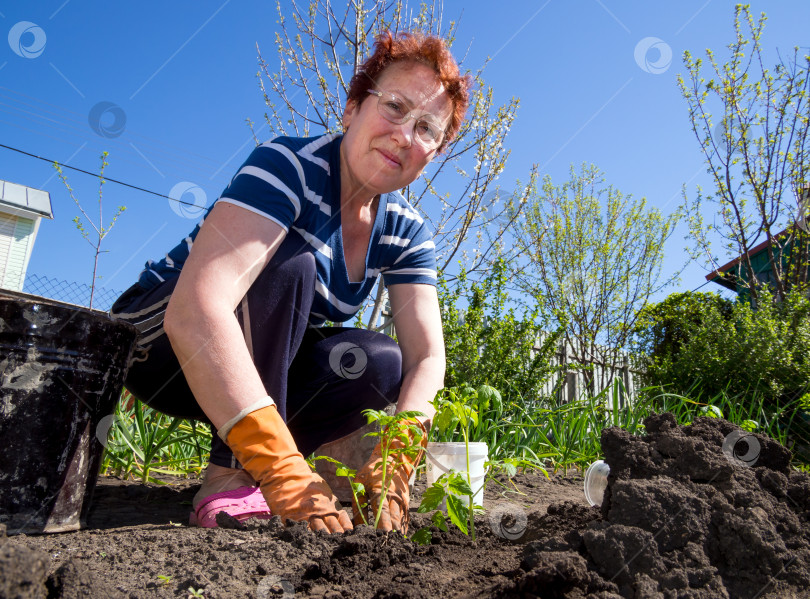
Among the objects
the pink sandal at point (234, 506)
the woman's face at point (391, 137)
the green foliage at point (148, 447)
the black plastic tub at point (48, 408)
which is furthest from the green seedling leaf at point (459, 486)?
the green foliage at point (148, 447)

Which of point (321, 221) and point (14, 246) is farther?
point (14, 246)

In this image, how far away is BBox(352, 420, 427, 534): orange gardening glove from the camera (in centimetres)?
166

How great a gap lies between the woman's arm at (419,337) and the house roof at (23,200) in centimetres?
1367

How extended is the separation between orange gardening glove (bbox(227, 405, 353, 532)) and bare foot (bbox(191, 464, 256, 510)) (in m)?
0.22

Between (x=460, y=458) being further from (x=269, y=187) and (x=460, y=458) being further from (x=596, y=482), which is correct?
(x=269, y=187)

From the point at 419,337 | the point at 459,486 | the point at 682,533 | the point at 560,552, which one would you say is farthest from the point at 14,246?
the point at 682,533

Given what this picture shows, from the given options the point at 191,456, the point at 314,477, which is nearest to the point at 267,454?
the point at 314,477

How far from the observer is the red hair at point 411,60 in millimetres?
2051

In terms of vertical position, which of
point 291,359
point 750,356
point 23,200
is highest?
point 23,200

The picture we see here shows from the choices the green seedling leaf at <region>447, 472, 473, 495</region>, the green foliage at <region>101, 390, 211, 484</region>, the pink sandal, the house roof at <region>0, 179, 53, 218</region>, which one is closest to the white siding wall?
the house roof at <region>0, 179, 53, 218</region>

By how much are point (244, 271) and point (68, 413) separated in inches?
27.3

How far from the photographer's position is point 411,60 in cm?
206

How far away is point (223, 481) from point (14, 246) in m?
14.3

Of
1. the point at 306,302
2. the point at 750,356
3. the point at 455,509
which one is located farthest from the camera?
the point at 750,356
